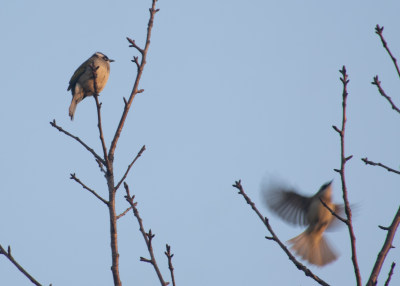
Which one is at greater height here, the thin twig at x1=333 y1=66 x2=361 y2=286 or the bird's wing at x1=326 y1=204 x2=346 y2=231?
the bird's wing at x1=326 y1=204 x2=346 y2=231

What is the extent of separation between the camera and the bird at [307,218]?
24.0 ft

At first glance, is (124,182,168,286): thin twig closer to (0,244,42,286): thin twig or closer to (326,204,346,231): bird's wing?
(0,244,42,286): thin twig

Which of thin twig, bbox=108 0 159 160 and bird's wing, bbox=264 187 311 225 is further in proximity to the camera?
bird's wing, bbox=264 187 311 225

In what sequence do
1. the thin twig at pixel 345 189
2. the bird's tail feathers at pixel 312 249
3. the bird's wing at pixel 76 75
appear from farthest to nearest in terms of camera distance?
the bird's wing at pixel 76 75 → the bird's tail feathers at pixel 312 249 → the thin twig at pixel 345 189

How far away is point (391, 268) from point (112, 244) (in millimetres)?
1616

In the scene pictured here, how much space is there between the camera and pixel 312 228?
743cm

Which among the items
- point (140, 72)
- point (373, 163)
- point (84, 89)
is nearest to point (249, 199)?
point (373, 163)

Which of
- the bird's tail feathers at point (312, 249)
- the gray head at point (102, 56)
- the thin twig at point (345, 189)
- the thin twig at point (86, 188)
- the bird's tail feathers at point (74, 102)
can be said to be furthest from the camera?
the gray head at point (102, 56)

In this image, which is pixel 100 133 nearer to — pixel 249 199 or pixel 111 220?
pixel 111 220

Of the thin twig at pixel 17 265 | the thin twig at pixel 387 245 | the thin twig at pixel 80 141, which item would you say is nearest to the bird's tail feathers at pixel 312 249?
the thin twig at pixel 80 141

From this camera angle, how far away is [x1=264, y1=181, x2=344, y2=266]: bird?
288 inches

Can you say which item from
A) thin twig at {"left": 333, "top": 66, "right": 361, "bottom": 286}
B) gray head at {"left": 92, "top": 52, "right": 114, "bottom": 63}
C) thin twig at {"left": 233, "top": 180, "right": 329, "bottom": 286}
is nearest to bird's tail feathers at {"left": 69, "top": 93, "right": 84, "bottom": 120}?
gray head at {"left": 92, "top": 52, "right": 114, "bottom": 63}

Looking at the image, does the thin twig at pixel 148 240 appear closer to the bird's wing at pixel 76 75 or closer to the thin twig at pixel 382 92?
the thin twig at pixel 382 92

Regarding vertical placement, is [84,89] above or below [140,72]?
above
